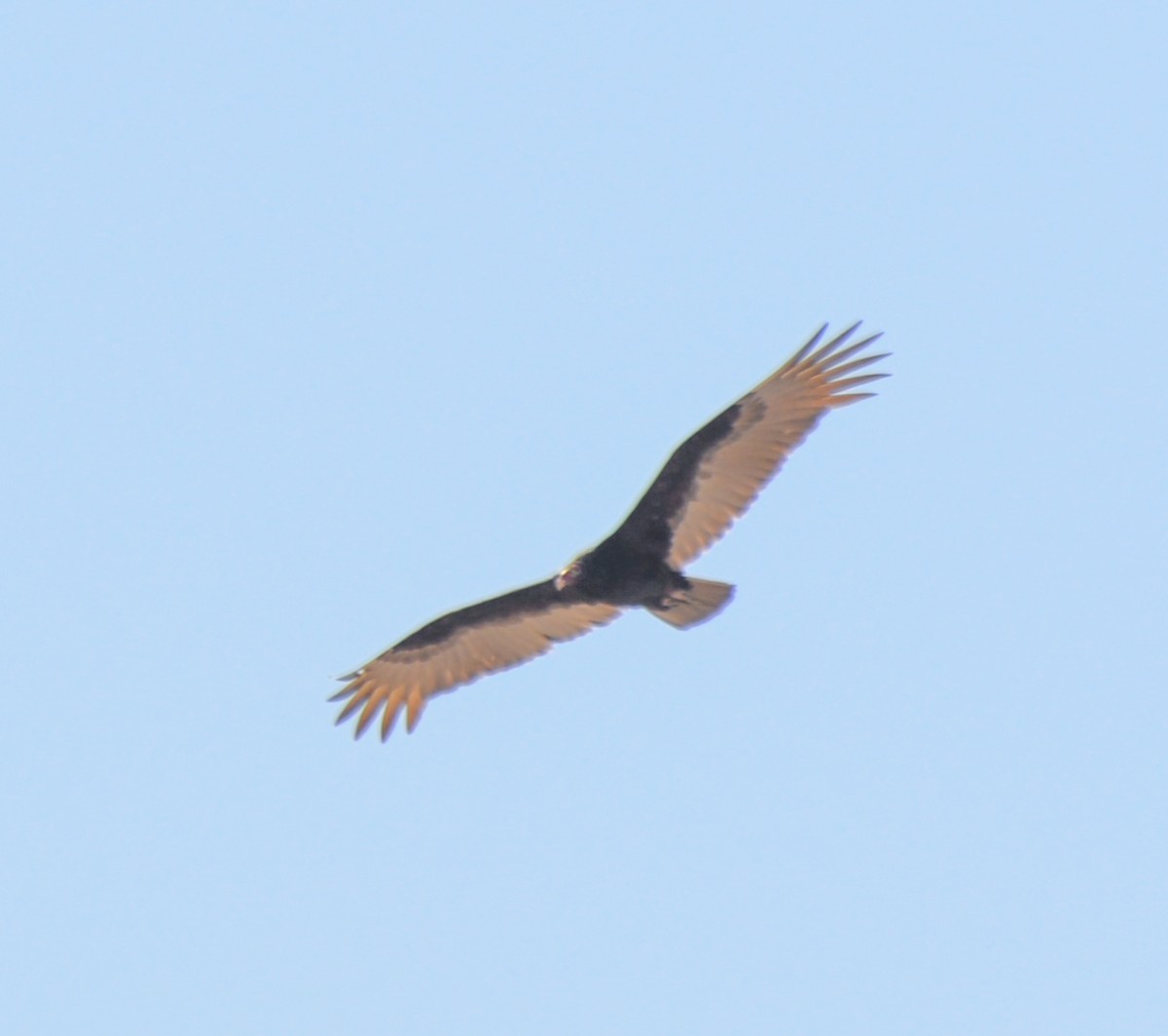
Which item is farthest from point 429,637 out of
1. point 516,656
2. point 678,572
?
point 678,572

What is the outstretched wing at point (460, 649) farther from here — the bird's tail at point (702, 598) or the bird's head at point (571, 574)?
the bird's tail at point (702, 598)

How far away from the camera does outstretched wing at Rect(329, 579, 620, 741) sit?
16109mm

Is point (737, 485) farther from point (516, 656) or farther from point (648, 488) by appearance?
point (516, 656)

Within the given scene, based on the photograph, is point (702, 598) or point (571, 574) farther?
point (571, 574)

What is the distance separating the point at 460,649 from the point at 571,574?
4.67 feet

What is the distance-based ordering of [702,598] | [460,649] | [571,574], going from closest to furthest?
[702,598]
[571,574]
[460,649]

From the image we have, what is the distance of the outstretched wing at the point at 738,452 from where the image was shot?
606 inches

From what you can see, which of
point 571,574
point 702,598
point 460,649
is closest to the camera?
point 702,598

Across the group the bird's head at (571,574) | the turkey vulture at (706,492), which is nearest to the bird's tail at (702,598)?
the turkey vulture at (706,492)

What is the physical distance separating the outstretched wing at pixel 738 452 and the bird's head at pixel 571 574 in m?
0.37

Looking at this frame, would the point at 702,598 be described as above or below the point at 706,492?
below

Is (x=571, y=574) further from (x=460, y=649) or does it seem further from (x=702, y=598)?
(x=460, y=649)

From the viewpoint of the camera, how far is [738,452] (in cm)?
1542

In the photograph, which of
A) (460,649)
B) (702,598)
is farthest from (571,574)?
(460,649)
